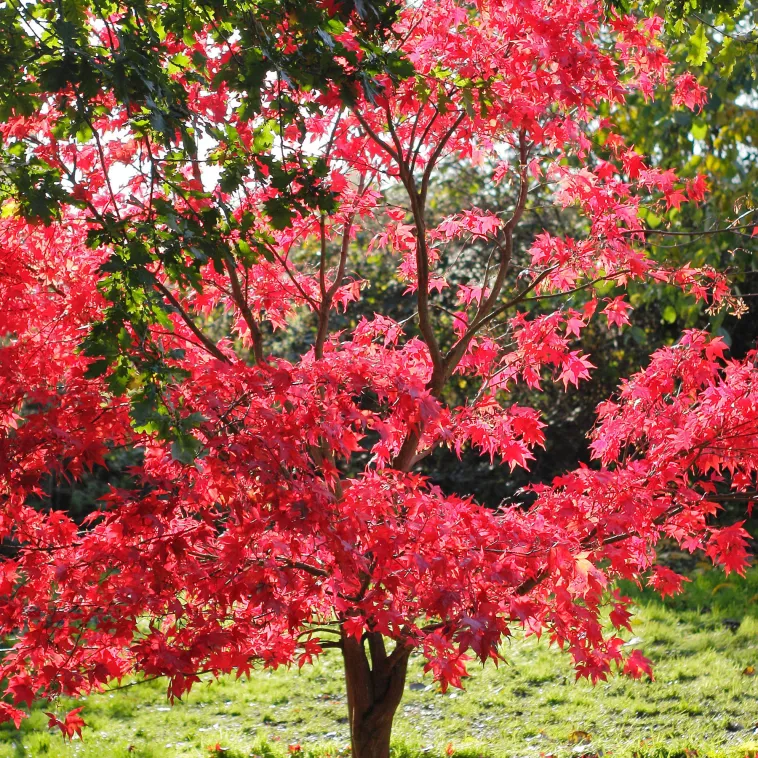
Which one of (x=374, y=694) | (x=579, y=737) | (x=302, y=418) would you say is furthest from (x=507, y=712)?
(x=302, y=418)

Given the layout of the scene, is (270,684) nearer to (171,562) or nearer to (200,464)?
(171,562)

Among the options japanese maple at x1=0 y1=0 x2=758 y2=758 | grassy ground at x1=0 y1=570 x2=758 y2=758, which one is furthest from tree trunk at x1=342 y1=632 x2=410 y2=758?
grassy ground at x1=0 y1=570 x2=758 y2=758

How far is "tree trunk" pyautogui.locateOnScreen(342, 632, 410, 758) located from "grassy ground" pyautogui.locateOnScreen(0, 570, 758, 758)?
91 cm

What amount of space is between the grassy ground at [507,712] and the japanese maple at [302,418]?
1.28 m

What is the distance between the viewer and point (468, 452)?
28.5 ft

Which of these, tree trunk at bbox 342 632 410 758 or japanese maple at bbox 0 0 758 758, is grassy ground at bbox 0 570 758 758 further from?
japanese maple at bbox 0 0 758 758

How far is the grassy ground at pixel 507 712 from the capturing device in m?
4.80

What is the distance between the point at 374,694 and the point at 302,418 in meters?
1.53

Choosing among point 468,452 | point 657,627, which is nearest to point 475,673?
point 657,627

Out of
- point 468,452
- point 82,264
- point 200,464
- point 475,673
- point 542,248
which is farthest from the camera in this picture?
point 468,452

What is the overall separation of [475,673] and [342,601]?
3.10m

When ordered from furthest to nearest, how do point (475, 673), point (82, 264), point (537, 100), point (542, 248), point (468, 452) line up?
point (468, 452), point (475, 673), point (542, 248), point (82, 264), point (537, 100)

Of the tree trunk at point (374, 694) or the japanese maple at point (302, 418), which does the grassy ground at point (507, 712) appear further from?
the japanese maple at point (302, 418)

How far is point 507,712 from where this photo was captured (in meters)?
5.32
